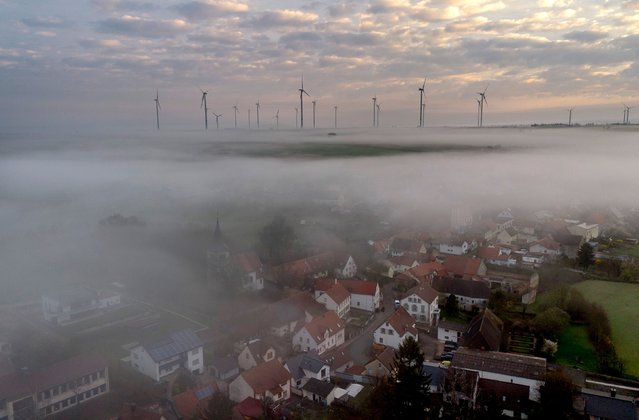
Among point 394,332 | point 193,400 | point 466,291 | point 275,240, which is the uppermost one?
point 275,240

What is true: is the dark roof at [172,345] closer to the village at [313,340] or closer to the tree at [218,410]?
the village at [313,340]

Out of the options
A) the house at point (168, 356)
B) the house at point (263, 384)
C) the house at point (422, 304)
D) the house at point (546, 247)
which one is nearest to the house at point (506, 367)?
the house at point (263, 384)

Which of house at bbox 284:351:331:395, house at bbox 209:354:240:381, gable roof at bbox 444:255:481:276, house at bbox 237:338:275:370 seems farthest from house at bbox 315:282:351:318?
gable roof at bbox 444:255:481:276

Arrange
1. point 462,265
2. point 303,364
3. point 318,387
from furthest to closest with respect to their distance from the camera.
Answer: point 462,265 < point 303,364 < point 318,387

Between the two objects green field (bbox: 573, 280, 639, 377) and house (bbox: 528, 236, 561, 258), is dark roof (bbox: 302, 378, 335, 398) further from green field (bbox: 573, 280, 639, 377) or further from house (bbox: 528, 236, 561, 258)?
house (bbox: 528, 236, 561, 258)

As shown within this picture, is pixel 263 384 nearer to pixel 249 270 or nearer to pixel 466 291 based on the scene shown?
pixel 249 270

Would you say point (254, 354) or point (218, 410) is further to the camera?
point (254, 354)

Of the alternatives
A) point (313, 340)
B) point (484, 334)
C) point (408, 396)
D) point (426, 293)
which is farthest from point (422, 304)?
point (408, 396)
